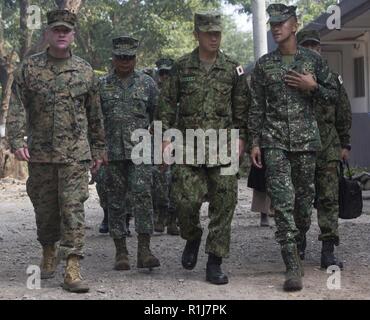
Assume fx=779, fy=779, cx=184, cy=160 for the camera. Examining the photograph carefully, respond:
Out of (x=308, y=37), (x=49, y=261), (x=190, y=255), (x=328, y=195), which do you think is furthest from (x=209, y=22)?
(x=49, y=261)

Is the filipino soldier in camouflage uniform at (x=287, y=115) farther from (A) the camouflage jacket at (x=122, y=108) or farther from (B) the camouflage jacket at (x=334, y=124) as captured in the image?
(A) the camouflage jacket at (x=122, y=108)

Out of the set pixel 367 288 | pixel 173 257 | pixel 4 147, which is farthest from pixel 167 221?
pixel 4 147

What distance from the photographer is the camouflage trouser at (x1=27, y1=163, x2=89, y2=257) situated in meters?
6.02

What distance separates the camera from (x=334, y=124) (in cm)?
669

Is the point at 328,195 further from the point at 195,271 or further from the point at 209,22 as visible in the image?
the point at 209,22

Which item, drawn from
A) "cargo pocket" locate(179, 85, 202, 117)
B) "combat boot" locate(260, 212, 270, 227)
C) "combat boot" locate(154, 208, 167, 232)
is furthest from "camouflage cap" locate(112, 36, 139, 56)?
"combat boot" locate(260, 212, 270, 227)

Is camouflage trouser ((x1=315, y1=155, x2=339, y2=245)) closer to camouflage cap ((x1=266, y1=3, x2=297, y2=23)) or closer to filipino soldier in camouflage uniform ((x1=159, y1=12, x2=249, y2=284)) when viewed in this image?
filipino soldier in camouflage uniform ((x1=159, y1=12, x2=249, y2=284))

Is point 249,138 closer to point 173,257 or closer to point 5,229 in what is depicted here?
point 173,257

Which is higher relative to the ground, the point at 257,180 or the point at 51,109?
the point at 51,109

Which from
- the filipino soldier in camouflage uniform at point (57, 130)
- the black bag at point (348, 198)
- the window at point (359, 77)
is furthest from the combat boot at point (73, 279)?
the window at point (359, 77)

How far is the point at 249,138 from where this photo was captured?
6.23 metres

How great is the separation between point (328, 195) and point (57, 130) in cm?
231

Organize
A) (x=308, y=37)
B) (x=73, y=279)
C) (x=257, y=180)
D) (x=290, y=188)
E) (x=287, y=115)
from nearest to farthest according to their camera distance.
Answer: (x=73, y=279) → (x=290, y=188) → (x=287, y=115) → (x=308, y=37) → (x=257, y=180)
